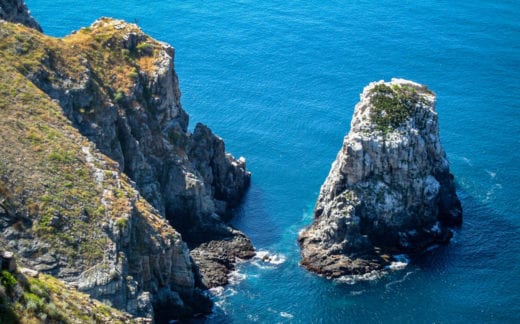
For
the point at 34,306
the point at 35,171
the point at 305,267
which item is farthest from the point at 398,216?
the point at 34,306

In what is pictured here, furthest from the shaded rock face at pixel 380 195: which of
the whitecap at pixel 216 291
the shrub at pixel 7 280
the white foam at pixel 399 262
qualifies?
the shrub at pixel 7 280

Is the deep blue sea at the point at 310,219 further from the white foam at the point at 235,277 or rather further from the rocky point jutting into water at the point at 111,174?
the rocky point jutting into water at the point at 111,174

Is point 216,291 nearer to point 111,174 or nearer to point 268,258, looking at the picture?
point 268,258

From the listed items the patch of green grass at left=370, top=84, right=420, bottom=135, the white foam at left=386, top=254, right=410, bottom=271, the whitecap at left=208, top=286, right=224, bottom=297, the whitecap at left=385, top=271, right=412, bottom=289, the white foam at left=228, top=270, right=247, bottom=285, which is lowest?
the whitecap at left=208, top=286, right=224, bottom=297

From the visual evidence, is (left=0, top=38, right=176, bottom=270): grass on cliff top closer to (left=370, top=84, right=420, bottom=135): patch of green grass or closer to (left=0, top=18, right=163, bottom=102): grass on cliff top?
(left=0, top=18, right=163, bottom=102): grass on cliff top

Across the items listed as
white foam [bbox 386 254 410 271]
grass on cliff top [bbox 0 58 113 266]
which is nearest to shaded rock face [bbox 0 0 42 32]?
grass on cliff top [bbox 0 58 113 266]

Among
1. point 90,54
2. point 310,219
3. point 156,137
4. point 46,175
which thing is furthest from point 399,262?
point 90,54
